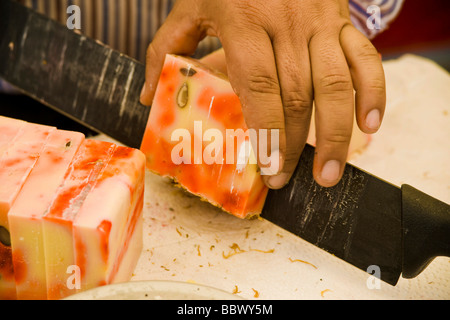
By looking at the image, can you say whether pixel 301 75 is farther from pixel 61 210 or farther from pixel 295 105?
pixel 61 210

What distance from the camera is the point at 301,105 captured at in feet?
3.02

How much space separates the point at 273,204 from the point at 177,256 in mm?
236

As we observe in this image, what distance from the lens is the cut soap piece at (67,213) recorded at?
2.53ft

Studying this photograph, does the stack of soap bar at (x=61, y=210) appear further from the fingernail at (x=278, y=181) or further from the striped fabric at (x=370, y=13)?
the striped fabric at (x=370, y=13)

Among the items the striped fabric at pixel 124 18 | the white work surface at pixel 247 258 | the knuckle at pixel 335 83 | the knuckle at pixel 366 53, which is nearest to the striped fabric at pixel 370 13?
the striped fabric at pixel 124 18

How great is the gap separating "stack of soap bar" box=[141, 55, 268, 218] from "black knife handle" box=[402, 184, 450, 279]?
291 mm

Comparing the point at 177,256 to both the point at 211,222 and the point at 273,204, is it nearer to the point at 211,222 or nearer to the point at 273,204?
the point at 211,222

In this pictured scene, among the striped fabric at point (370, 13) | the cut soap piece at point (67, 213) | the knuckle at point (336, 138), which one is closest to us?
the cut soap piece at point (67, 213)

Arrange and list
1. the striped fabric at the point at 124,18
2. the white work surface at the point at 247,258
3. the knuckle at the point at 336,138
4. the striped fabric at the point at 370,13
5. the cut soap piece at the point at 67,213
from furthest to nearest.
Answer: the striped fabric at the point at 370,13, the striped fabric at the point at 124,18, the white work surface at the point at 247,258, the knuckle at the point at 336,138, the cut soap piece at the point at 67,213

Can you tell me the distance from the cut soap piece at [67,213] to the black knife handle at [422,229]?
0.59 metres

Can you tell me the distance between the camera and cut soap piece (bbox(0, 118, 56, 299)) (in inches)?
31.0

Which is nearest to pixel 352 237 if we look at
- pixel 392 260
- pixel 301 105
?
pixel 392 260

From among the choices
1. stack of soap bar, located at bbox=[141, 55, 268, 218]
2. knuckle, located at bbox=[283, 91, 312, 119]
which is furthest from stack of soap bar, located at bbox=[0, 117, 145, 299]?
knuckle, located at bbox=[283, 91, 312, 119]

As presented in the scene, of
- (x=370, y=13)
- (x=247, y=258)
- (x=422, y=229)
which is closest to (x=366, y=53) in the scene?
(x=422, y=229)
